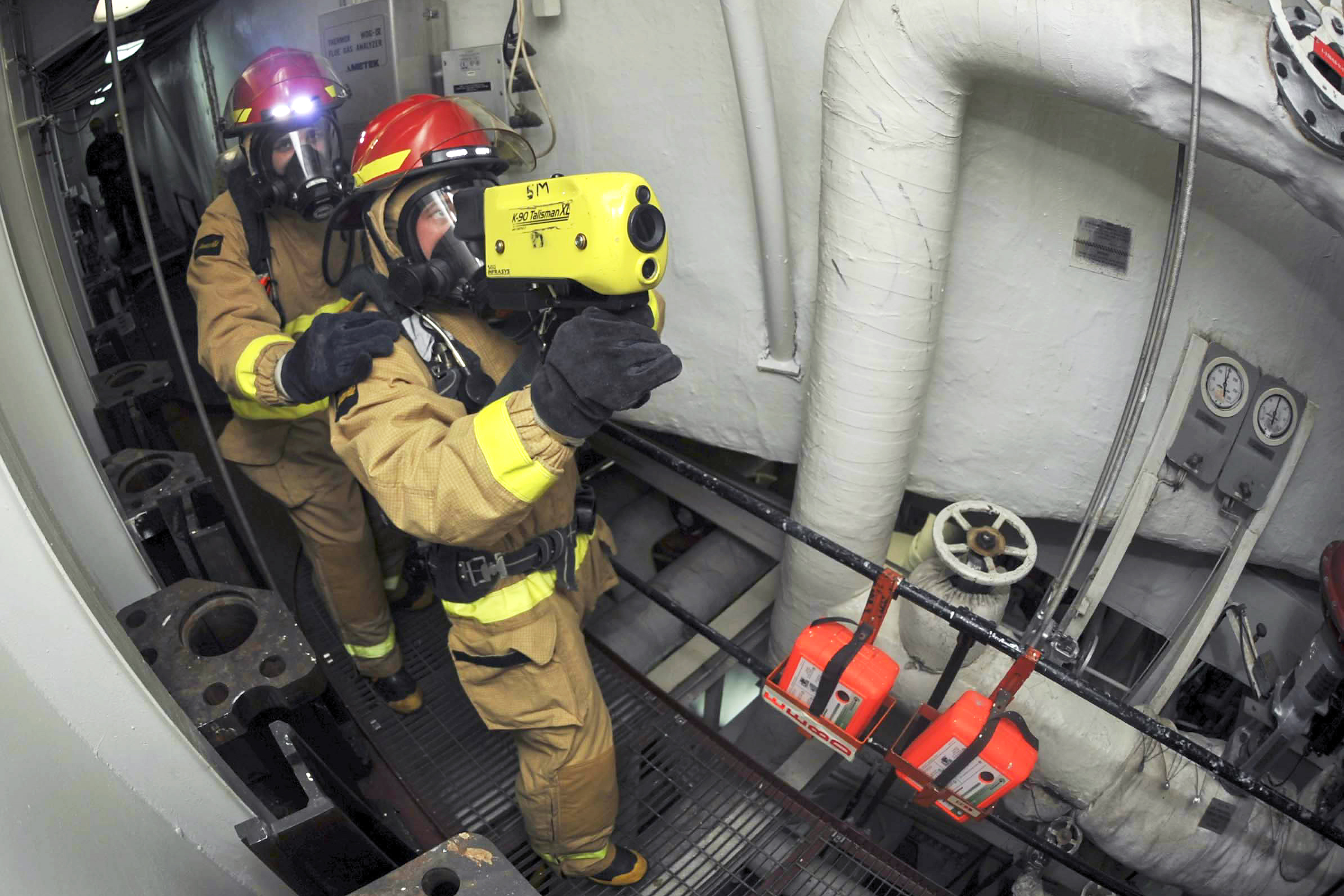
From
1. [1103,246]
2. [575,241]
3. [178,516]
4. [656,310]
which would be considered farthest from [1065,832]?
[178,516]

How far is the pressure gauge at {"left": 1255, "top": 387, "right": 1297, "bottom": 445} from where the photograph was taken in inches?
80.4

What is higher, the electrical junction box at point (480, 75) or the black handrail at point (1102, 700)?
the electrical junction box at point (480, 75)

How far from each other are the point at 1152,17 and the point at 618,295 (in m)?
1.14

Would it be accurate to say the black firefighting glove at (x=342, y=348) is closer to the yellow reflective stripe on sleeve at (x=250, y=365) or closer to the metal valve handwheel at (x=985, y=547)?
the yellow reflective stripe on sleeve at (x=250, y=365)

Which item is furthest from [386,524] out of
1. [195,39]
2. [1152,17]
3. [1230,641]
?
[195,39]

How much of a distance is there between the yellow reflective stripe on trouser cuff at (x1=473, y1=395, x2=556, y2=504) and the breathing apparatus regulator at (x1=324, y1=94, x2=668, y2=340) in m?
0.28

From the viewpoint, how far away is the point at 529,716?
75.2 inches

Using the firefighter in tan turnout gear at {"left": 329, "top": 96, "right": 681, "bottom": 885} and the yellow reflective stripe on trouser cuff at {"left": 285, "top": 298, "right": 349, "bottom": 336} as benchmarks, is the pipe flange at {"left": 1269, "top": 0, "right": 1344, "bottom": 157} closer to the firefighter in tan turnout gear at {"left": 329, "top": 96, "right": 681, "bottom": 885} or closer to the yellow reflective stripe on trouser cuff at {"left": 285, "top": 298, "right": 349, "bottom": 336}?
the firefighter in tan turnout gear at {"left": 329, "top": 96, "right": 681, "bottom": 885}

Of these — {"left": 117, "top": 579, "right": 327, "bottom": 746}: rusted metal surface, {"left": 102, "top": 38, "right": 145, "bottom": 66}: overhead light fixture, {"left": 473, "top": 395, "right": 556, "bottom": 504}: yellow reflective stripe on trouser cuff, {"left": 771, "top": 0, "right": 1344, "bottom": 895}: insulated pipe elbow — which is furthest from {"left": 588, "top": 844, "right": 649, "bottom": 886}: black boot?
{"left": 102, "top": 38, "right": 145, "bottom": 66}: overhead light fixture

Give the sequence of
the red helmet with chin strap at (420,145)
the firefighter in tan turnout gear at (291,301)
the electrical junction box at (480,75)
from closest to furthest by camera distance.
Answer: the red helmet with chin strap at (420,145), the firefighter in tan turnout gear at (291,301), the electrical junction box at (480,75)

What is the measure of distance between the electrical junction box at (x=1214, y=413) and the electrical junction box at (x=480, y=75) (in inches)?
91.1

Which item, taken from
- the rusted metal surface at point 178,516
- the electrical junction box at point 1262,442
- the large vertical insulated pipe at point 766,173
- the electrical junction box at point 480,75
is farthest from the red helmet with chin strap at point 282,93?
the electrical junction box at point 1262,442

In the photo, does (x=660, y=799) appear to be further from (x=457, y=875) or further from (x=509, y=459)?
(x=457, y=875)

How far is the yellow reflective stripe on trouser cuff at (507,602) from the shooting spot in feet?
6.13
